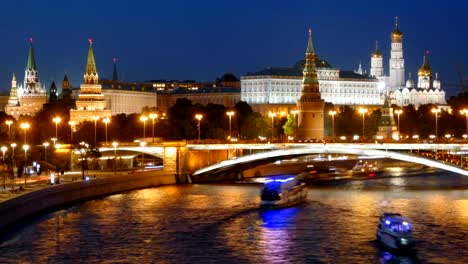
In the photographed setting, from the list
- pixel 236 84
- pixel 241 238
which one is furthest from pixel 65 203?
pixel 236 84

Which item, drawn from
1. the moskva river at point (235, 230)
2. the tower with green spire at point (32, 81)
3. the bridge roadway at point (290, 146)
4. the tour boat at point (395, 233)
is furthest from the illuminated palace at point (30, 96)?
the tour boat at point (395, 233)

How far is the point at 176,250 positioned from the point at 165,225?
5296 millimetres

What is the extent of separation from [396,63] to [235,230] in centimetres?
12425

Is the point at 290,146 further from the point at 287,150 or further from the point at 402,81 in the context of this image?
the point at 402,81

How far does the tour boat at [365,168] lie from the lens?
227 ft

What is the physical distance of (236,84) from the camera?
522 ft

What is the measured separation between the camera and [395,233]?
3281 centimetres

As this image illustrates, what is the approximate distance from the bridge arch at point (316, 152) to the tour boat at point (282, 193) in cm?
622

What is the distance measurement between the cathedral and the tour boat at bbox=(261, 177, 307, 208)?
4194 inches

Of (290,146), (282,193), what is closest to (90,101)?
(290,146)

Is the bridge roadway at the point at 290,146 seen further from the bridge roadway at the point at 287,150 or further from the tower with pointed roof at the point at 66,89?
the tower with pointed roof at the point at 66,89

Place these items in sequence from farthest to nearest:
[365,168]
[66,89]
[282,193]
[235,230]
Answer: [66,89]
[365,168]
[282,193]
[235,230]

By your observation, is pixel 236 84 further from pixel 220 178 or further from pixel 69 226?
pixel 69 226

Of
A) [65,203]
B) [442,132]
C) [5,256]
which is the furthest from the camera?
[442,132]
